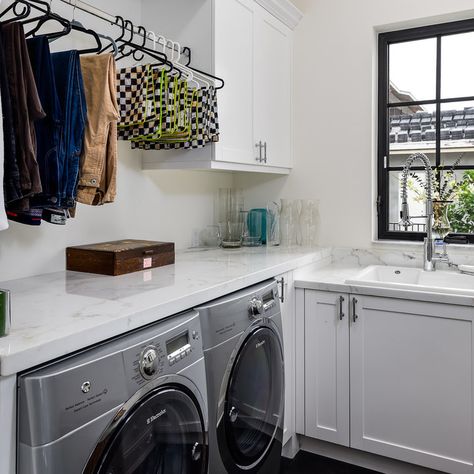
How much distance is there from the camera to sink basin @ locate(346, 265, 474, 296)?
213 centimetres

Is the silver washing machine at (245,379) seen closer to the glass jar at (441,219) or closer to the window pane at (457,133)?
the glass jar at (441,219)

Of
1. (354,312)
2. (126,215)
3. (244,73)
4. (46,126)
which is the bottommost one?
(354,312)

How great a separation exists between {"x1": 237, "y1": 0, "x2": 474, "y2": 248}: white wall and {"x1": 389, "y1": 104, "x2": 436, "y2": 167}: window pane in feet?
0.47

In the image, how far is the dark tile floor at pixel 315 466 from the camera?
2.22m

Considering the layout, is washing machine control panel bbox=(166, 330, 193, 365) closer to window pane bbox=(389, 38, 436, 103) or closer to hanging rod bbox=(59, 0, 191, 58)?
hanging rod bbox=(59, 0, 191, 58)

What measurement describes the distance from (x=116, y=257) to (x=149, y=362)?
634mm

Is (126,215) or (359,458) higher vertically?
(126,215)

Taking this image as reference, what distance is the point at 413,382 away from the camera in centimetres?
205

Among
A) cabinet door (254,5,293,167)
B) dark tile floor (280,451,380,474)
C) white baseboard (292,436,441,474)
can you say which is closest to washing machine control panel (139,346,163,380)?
dark tile floor (280,451,380,474)

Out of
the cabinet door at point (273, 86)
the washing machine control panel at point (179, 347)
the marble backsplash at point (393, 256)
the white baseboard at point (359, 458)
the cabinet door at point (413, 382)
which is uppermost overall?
the cabinet door at point (273, 86)

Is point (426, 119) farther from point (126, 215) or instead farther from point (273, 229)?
point (126, 215)

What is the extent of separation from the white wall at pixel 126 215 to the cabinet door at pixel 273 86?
1.42 ft

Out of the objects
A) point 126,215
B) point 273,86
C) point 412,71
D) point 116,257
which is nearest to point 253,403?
point 116,257

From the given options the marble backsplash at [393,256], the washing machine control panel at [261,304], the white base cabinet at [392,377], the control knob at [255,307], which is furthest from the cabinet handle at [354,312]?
the marble backsplash at [393,256]
